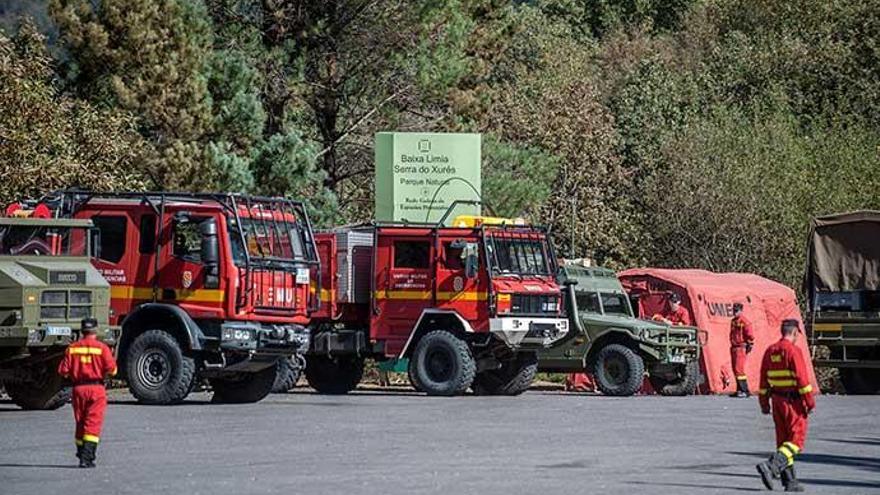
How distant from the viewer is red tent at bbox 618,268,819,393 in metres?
36.9

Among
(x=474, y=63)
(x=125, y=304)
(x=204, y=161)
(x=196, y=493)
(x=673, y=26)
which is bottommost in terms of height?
(x=196, y=493)

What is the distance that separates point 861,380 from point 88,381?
21.5m

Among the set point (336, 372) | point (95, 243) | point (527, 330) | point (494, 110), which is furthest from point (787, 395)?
point (494, 110)

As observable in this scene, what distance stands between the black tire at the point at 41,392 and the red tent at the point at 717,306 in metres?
14.4

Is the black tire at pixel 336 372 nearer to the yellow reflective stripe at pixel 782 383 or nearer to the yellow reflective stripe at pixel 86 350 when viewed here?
the yellow reflective stripe at pixel 86 350

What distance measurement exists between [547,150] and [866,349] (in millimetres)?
21602

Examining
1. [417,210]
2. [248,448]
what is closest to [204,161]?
[417,210]

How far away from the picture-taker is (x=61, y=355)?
25.3m

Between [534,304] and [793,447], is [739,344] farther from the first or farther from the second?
[793,447]

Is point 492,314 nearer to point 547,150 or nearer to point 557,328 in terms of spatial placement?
point 557,328

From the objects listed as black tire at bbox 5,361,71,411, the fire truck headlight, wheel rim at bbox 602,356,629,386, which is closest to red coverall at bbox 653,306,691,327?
wheel rim at bbox 602,356,629,386

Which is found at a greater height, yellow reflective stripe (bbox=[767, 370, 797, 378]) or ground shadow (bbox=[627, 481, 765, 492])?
yellow reflective stripe (bbox=[767, 370, 797, 378])

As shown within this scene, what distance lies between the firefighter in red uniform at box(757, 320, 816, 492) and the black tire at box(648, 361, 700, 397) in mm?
18054

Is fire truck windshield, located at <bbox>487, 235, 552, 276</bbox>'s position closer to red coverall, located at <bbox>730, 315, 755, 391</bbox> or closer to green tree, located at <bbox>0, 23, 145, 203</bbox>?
red coverall, located at <bbox>730, 315, 755, 391</bbox>
